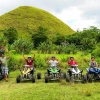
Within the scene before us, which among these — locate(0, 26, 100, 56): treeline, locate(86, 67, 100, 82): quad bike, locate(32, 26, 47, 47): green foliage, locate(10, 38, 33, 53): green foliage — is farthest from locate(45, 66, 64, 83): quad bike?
locate(32, 26, 47, 47): green foliage

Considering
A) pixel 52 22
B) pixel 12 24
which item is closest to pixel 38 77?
pixel 12 24

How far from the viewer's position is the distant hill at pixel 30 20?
8144 cm

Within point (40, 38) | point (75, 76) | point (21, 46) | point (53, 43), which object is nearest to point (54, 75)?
point (75, 76)

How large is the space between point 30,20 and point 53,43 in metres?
34.5

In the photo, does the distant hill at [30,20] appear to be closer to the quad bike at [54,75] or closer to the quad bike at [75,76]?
the quad bike at [54,75]

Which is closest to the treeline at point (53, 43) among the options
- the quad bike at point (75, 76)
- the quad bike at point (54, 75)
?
the quad bike at point (54, 75)

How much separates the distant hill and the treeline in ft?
19.4

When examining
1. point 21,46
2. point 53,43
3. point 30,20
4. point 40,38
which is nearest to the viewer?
point 21,46

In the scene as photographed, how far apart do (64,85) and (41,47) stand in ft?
73.1

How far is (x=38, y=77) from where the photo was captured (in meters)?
14.9

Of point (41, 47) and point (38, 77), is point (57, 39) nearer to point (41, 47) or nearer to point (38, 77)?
point (41, 47)

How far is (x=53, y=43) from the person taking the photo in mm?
55281

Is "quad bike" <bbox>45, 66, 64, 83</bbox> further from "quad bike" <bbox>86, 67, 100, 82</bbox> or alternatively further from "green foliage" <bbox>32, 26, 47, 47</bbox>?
"green foliage" <bbox>32, 26, 47, 47</bbox>

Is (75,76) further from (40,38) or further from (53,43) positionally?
(40,38)
